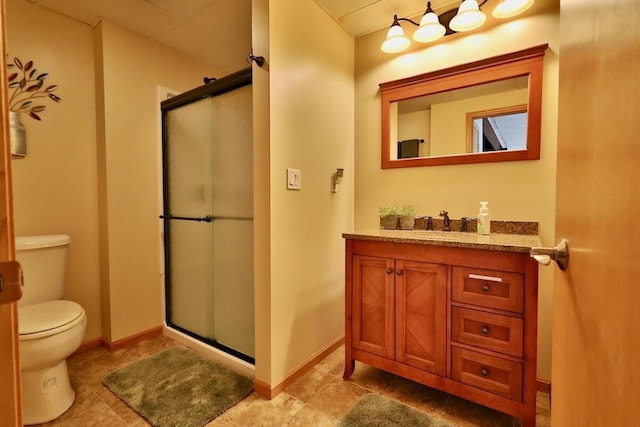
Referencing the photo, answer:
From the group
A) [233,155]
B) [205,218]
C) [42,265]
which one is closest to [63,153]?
[42,265]

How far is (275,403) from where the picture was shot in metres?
1.56

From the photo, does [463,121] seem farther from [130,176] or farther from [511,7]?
[130,176]

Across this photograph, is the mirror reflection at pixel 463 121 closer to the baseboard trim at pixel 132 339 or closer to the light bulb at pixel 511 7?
the light bulb at pixel 511 7

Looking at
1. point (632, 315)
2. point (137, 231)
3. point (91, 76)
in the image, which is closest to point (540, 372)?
point (632, 315)

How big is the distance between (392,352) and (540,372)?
Result: 85cm

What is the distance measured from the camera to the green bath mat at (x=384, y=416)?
55.0 inches

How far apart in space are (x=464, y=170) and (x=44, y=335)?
246 cm

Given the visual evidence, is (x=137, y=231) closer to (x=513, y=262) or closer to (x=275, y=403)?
(x=275, y=403)

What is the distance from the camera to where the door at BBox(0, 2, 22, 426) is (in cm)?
43

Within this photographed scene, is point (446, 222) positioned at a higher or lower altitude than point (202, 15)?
lower

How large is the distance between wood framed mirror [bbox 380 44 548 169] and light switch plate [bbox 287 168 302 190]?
0.74m

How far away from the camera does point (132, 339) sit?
87.3 inches

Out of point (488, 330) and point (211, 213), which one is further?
point (211, 213)

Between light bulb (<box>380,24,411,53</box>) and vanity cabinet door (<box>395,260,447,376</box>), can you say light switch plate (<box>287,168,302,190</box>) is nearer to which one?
vanity cabinet door (<box>395,260,447,376</box>)
